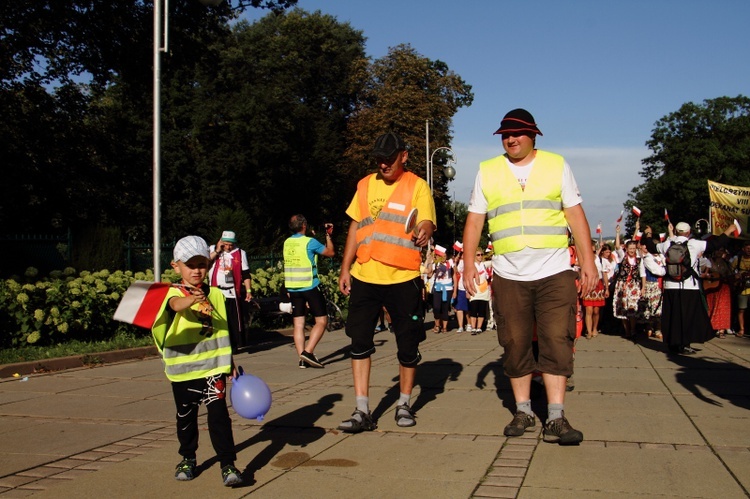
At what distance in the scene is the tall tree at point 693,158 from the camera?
67.8 meters

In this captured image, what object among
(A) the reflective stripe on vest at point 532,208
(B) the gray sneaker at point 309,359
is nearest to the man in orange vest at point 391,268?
(A) the reflective stripe on vest at point 532,208

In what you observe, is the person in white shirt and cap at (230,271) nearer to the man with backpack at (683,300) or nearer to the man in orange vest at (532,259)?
the man with backpack at (683,300)

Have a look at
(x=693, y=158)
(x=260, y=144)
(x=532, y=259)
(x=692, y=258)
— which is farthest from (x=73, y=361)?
(x=693, y=158)

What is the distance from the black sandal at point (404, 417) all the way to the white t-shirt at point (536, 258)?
126 cm

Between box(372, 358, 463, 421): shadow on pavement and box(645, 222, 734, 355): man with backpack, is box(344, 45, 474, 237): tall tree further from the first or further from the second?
box(372, 358, 463, 421): shadow on pavement

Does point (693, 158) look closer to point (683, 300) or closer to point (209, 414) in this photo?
point (683, 300)

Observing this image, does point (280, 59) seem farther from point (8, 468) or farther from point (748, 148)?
point (8, 468)

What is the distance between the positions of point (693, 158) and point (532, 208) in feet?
225

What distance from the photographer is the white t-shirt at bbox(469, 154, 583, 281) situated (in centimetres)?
575

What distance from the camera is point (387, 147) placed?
20.5 ft

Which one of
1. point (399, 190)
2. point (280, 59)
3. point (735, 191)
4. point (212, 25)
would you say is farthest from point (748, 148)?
point (399, 190)

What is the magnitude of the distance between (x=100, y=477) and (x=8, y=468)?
0.71m

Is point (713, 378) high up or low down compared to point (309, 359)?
down

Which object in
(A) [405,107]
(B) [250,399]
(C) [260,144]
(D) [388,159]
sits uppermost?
(A) [405,107]
